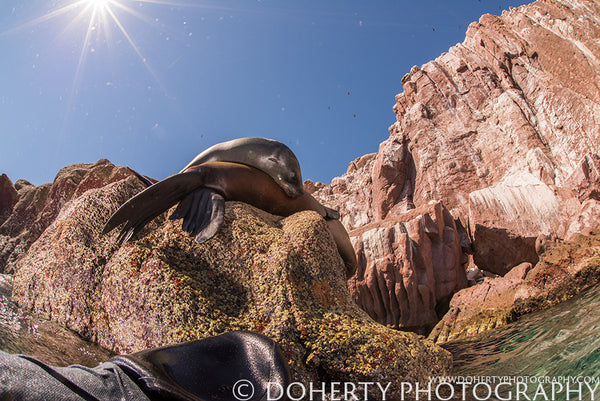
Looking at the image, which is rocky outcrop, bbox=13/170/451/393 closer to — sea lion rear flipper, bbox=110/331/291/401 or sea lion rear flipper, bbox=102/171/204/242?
sea lion rear flipper, bbox=102/171/204/242

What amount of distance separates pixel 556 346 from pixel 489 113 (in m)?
19.1

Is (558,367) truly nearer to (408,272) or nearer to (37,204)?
(37,204)

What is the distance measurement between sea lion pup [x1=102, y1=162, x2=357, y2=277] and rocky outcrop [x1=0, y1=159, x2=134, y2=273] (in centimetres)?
334

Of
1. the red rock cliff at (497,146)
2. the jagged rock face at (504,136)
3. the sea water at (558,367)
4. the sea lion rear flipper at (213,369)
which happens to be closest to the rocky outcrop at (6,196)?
the sea lion rear flipper at (213,369)

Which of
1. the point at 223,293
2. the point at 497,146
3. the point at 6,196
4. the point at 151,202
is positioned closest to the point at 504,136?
the point at 497,146

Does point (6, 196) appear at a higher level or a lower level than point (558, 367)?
higher

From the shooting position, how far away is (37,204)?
6789 mm

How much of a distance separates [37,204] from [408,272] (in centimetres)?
1050

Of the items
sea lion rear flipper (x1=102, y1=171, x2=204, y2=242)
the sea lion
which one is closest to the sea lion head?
the sea lion

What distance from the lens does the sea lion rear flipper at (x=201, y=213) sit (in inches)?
104

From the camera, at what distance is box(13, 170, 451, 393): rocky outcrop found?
6.61ft

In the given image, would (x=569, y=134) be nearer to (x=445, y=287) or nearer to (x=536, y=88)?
(x=536, y=88)

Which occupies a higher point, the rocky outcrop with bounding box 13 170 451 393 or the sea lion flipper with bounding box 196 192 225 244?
the sea lion flipper with bounding box 196 192 225 244

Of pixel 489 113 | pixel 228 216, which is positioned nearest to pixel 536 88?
pixel 489 113
